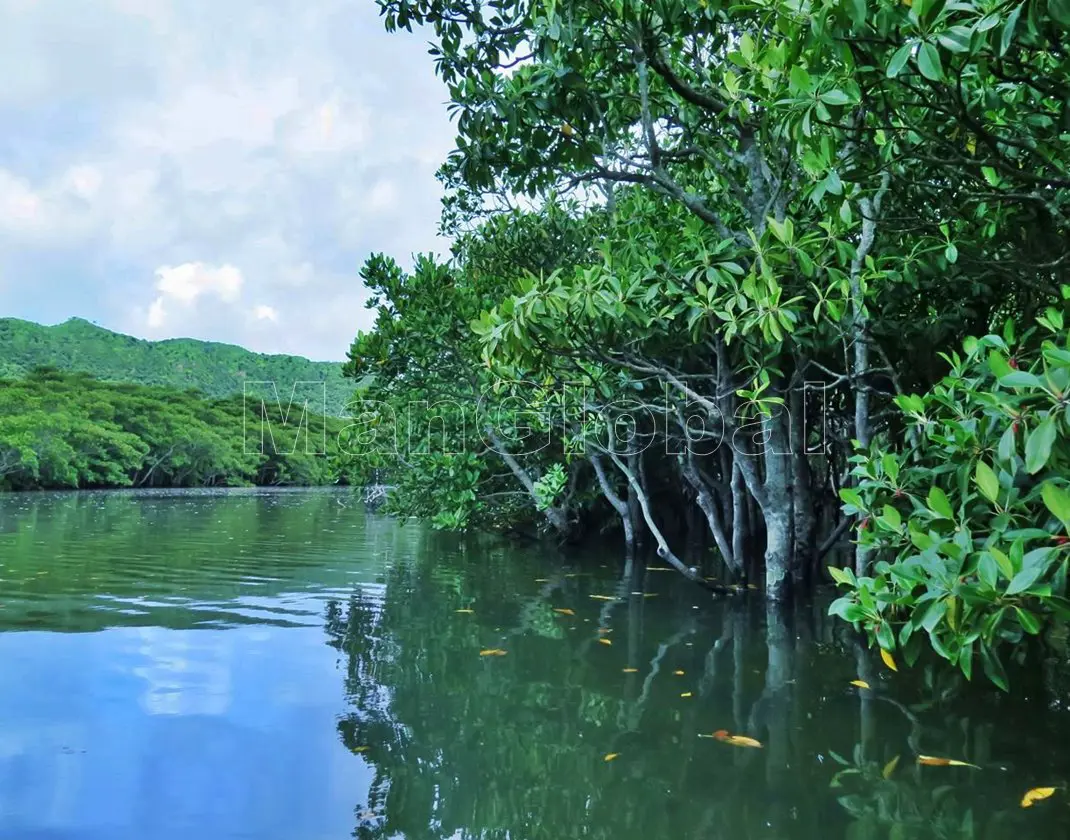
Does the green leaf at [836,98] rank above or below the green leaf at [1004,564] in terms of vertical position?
above

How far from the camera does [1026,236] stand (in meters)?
5.36

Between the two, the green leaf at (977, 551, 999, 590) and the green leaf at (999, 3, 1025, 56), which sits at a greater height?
the green leaf at (999, 3, 1025, 56)

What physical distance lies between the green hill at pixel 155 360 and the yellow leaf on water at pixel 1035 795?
54512 mm

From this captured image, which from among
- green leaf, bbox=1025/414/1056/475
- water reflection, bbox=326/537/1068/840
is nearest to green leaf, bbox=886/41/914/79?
green leaf, bbox=1025/414/1056/475

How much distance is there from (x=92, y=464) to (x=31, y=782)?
39.6m

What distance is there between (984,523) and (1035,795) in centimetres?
107

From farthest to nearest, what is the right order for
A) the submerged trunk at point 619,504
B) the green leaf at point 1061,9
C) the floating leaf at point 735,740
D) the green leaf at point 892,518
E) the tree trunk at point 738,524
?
1. the submerged trunk at point 619,504
2. the tree trunk at point 738,524
3. the floating leaf at point 735,740
4. the green leaf at point 892,518
5. the green leaf at point 1061,9

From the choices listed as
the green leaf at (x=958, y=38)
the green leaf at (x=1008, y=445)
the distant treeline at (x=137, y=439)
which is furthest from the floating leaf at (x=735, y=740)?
the distant treeline at (x=137, y=439)

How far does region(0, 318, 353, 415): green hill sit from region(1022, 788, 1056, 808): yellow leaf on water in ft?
179

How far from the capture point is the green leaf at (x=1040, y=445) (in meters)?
2.32

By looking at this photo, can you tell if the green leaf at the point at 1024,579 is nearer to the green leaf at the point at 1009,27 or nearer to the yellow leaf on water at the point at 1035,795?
the yellow leaf on water at the point at 1035,795

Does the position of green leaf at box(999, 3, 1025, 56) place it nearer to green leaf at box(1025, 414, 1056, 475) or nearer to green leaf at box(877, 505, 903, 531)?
green leaf at box(1025, 414, 1056, 475)

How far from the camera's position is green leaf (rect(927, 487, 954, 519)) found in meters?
2.93

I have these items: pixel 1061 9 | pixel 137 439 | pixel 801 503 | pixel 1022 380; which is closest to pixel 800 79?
pixel 1061 9
